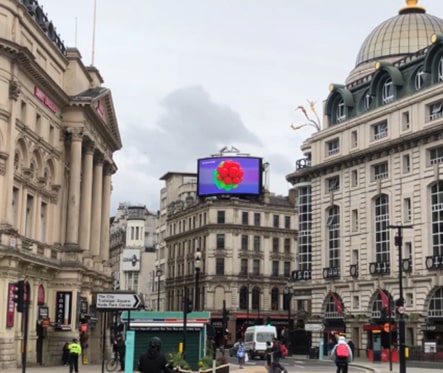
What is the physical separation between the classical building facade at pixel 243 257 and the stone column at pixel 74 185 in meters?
52.4

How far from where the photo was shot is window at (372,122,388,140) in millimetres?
73062

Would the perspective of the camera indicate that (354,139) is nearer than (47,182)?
No

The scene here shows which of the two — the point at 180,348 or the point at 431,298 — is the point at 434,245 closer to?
the point at 431,298

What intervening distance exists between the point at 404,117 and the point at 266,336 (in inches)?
832

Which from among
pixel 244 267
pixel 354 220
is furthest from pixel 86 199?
pixel 244 267

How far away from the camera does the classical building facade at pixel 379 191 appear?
65.7 m

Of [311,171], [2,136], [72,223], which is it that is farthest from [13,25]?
[311,171]

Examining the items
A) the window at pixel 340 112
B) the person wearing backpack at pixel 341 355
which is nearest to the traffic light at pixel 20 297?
the person wearing backpack at pixel 341 355

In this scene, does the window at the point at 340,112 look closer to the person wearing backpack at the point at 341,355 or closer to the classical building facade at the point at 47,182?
the classical building facade at the point at 47,182

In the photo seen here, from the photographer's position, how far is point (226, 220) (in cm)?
11031

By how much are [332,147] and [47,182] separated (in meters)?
36.8

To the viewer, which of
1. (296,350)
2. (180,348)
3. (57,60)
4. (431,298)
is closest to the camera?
(180,348)

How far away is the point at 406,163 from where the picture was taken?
69.4m

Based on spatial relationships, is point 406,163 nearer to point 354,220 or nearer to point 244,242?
point 354,220
